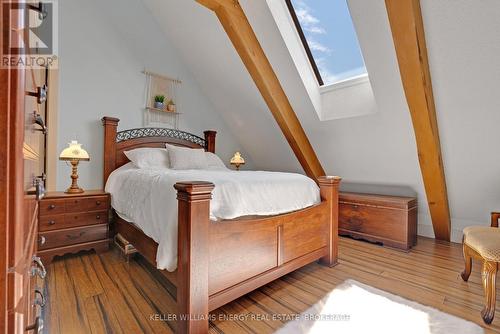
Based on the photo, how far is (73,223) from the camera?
2.34 m

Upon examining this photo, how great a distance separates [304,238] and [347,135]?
5.24ft

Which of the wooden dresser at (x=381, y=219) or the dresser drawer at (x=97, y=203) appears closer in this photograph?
the dresser drawer at (x=97, y=203)

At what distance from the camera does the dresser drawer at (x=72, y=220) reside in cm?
221

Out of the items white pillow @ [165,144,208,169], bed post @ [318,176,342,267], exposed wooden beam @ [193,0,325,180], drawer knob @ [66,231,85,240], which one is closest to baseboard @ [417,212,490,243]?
exposed wooden beam @ [193,0,325,180]

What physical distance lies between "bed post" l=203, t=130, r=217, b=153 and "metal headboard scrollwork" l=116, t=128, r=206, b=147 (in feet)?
0.20

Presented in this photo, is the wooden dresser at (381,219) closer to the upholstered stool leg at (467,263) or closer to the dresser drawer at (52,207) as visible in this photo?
the upholstered stool leg at (467,263)

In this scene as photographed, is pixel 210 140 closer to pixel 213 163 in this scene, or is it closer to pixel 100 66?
pixel 213 163

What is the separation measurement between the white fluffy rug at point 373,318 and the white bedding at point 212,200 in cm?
70

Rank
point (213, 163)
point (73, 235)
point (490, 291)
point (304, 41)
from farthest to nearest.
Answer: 1. point (213, 163)
2. point (304, 41)
3. point (73, 235)
4. point (490, 291)

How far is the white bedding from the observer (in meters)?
1.41

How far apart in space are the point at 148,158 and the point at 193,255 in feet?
6.47

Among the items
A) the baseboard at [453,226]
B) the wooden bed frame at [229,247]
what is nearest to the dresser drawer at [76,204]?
the wooden bed frame at [229,247]

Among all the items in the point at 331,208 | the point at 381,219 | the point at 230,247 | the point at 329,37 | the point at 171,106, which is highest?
the point at 329,37

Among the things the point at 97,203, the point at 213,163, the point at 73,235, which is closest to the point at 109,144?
the point at 97,203
